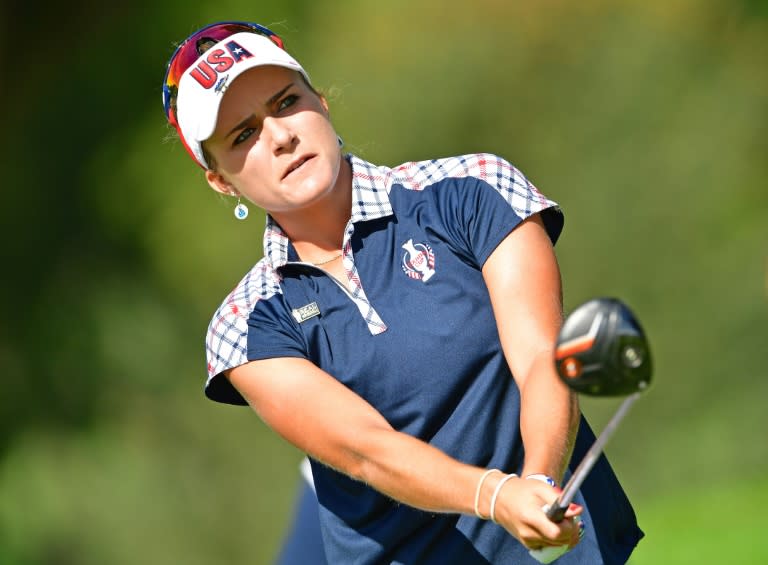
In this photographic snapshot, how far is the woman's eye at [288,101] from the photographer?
8.92 ft

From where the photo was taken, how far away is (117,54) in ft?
24.3

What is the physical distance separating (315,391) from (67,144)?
5.41 metres

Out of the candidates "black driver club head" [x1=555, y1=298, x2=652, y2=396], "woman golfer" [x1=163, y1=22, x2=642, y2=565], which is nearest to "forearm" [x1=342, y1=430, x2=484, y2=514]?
"woman golfer" [x1=163, y1=22, x2=642, y2=565]

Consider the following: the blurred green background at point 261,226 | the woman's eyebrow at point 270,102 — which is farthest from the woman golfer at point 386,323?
the blurred green background at point 261,226

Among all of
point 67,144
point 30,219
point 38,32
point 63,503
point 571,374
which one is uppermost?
point 571,374

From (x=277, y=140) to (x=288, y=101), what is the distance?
13 centimetres

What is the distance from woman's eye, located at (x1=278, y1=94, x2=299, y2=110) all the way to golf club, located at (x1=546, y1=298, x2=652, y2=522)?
922 mm

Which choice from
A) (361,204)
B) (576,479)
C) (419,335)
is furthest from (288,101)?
(576,479)

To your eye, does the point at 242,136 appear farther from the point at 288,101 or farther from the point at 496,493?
the point at 496,493

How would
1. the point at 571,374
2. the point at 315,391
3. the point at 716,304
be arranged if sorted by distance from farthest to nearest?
the point at 716,304, the point at 315,391, the point at 571,374

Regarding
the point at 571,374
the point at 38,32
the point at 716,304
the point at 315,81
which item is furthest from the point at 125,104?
the point at 571,374

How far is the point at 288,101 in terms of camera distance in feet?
8.95

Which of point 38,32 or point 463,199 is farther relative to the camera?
point 38,32

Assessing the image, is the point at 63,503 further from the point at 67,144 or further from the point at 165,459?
the point at 67,144
